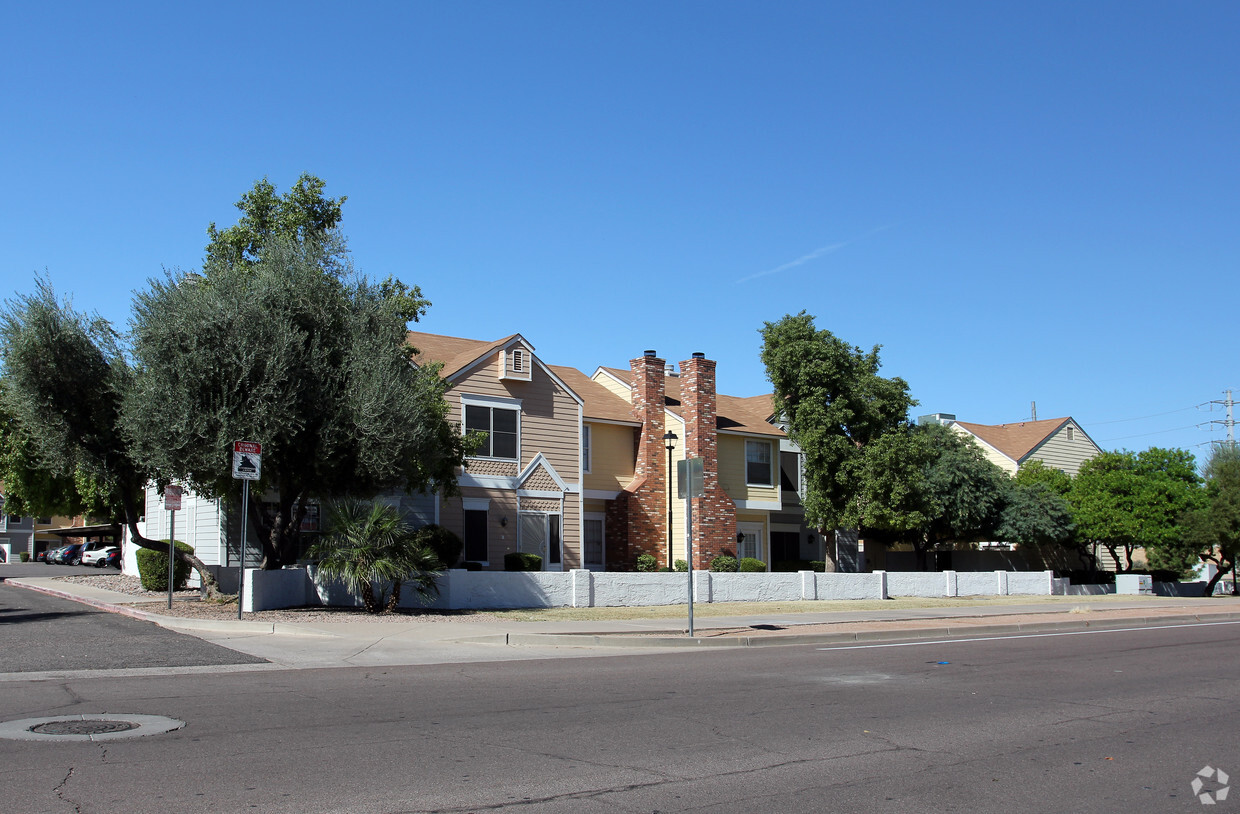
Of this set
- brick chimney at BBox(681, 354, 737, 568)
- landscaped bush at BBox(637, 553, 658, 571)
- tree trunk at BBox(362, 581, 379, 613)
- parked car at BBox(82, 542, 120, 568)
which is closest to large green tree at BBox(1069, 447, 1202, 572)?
brick chimney at BBox(681, 354, 737, 568)

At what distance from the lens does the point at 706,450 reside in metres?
32.8

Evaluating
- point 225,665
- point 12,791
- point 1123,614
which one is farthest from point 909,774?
point 1123,614

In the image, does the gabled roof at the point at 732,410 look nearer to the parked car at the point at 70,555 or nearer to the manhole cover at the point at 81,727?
the manhole cover at the point at 81,727

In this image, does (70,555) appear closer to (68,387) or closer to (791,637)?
(68,387)

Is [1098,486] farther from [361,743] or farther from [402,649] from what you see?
[361,743]

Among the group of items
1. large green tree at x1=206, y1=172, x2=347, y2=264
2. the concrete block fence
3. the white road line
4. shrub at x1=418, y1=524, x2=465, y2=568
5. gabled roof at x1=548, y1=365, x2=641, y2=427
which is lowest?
the white road line

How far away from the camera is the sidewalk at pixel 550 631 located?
1446cm

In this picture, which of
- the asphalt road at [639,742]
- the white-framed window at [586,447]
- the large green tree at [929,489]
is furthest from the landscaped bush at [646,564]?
the asphalt road at [639,742]

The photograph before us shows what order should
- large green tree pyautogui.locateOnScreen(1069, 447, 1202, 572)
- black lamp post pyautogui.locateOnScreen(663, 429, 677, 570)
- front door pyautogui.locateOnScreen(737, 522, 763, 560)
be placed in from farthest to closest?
1. large green tree pyautogui.locateOnScreen(1069, 447, 1202, 572)
2. front door pyautogui.locateOnScreen(737, 522, 763, 560)
3. black lamp post pyautogui.locateOnScreen(663, 429, 677, 570)

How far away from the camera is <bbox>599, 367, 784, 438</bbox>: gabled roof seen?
35.5m

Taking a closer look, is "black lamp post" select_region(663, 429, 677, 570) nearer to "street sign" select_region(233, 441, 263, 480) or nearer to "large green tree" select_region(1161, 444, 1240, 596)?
"street sign" select_region(233, 441, 263, 480)

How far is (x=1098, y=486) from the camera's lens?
38.7 meters

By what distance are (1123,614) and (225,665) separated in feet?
66.3

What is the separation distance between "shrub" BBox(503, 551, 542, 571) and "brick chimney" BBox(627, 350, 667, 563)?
481cm
